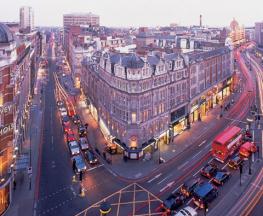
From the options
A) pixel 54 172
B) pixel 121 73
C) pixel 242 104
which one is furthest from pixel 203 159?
pixel 242 104

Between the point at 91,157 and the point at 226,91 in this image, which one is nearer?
the point at 91,157

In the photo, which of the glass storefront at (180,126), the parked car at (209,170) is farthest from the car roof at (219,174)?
the glass storefront at (180,126)

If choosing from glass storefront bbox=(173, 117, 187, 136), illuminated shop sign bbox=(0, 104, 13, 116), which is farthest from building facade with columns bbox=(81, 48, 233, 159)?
illuminated shop sign bbox=(0, 104, 13, 116)

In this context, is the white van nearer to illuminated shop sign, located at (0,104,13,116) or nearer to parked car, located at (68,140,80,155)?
parked car, located at (68,140,80,155)

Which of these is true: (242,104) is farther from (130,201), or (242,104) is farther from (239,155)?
(130,201)

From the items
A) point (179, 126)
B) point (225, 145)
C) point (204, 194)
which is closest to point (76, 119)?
point (179, 126)

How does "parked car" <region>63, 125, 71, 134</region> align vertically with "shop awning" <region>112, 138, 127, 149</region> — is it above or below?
above

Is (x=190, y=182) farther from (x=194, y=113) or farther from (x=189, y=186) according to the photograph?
(x=194, y=113)
